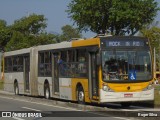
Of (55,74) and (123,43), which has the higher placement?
(123,43)

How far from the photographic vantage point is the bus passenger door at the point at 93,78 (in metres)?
20.5

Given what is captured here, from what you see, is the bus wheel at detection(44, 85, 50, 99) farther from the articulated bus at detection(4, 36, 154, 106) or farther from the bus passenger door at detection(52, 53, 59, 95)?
the articulated bus at detection(4, 36, 154, 106)

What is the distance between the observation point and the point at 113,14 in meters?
33.7

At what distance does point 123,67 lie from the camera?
65.4ft

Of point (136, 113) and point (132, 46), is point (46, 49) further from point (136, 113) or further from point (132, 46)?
point (136, 113)

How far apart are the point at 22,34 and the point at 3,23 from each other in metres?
11.3

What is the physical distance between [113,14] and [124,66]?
1411 centimetres

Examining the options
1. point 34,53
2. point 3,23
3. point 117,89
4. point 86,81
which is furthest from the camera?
point 3,23

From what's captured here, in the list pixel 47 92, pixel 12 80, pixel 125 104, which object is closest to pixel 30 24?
pixel 12 80

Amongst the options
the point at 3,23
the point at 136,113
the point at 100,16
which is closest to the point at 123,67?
the point at 136,113

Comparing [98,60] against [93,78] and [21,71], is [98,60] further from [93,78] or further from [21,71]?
[21,71]

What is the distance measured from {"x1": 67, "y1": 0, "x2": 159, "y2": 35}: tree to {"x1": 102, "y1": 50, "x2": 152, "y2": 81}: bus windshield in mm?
13648

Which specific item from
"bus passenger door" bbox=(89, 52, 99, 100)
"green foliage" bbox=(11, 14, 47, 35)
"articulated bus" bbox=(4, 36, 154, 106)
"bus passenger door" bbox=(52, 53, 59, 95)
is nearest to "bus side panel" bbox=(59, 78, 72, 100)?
"articulated bus" bbox=(4, 36, 154, 106)

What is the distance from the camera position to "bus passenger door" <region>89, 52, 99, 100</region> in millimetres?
20469
